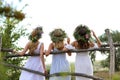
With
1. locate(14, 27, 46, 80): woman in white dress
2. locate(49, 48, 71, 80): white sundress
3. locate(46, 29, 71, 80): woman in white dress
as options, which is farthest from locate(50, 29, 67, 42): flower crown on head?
locate(49, 48, 71, 80): white sundress

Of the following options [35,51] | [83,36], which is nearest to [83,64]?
[83,36]

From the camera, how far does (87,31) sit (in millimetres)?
6195

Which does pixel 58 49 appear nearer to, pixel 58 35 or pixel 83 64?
pixel 58 35

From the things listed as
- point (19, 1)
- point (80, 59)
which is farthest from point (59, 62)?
point (19, 1)

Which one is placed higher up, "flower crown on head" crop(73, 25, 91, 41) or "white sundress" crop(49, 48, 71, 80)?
"flower crown on head" crop(73, 25, 91, 41)

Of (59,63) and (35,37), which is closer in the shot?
(35,37)

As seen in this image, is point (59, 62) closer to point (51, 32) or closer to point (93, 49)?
point (51, 32)

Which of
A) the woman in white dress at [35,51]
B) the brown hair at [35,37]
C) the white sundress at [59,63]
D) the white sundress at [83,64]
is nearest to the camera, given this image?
the woman in white dress at [35,51]

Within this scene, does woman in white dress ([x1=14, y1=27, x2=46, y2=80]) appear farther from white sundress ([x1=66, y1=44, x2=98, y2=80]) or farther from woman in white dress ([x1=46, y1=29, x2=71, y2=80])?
white sundress ([x1=66, y1=44, x2=98, y2=80])

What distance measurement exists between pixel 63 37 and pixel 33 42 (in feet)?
1.62

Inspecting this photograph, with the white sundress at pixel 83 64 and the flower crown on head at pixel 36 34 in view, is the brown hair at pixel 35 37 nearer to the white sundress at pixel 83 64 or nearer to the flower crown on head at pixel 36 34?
the flower crown on head at pixel 36 34

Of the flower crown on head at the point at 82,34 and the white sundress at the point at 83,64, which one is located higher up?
the flower crown on head at the point at 82,34

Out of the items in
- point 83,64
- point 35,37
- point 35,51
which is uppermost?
point 35,37

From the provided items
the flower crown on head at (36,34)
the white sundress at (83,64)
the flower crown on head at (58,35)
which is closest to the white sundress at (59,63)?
the white sundress at (83,64)
